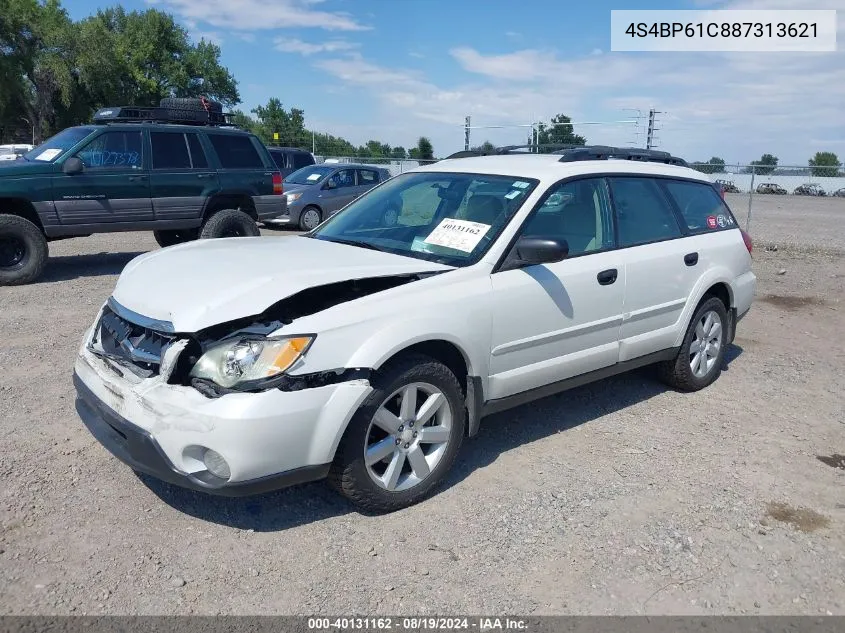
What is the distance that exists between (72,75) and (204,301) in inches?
1880

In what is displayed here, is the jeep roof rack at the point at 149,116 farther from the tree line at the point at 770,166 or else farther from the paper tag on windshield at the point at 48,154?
the tree line at the point at 770,166

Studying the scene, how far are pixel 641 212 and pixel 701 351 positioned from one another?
4.26 ft

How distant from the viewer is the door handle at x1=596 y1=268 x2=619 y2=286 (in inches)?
171

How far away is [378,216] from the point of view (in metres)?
4.66

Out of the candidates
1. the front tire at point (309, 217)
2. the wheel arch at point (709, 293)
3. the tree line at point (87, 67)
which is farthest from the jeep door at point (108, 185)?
the tree line at point (87, 67)

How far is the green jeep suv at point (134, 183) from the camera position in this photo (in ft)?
27.9

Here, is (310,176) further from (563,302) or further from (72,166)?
(563,302)

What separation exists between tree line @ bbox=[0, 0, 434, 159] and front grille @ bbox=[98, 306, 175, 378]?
32.6 metres

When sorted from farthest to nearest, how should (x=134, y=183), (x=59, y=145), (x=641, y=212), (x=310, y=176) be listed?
(x=310, y=176)
(x=134, y=183)
(x=59, y=145)
(x=641, y=212)

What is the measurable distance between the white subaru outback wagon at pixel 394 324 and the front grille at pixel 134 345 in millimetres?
10

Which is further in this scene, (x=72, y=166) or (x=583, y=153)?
(x=72, y=166)

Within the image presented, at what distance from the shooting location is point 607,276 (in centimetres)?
438

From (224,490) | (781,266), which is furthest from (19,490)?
(781,266)

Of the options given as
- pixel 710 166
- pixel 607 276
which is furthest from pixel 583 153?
pixel 710 166
